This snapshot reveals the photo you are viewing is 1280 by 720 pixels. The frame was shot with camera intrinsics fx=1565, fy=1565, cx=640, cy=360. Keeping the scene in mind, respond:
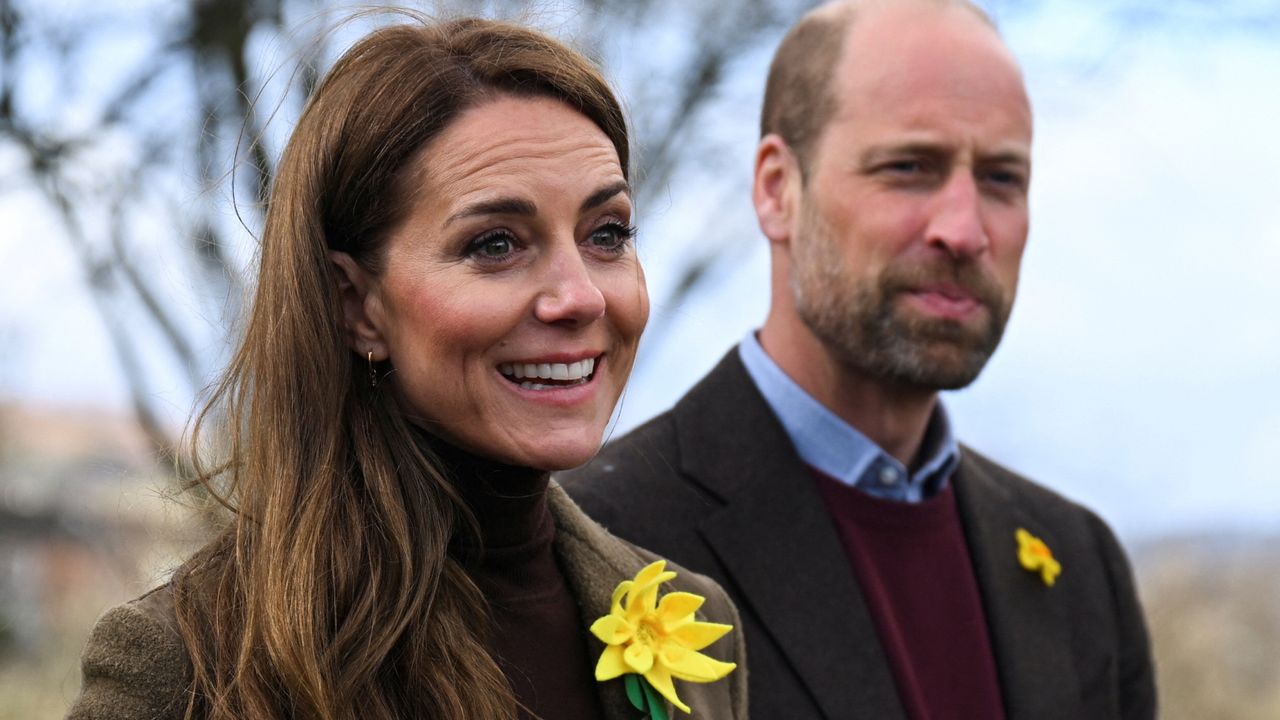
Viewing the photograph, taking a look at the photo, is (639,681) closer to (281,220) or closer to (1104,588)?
(281,220)

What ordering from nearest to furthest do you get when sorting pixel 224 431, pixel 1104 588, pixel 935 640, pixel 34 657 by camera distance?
pixel 224 431, pixel 935 640, pixel 1104 588, pixel 34 657

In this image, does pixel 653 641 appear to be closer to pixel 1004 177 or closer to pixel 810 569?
pixel 810 569

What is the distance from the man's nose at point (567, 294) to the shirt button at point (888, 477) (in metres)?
1.31

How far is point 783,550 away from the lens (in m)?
3.21

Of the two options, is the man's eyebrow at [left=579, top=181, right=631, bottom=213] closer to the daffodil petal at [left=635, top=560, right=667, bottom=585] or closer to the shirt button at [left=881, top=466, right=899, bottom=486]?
the daffodil petal at [left=635, top=560, right=667, bottom=585]

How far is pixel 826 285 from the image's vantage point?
3.42 metres

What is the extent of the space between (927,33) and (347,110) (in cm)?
167

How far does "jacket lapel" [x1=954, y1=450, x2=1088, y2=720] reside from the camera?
11.0 feet

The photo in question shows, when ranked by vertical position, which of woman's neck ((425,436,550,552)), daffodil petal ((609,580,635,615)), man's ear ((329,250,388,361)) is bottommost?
daffodil petal ((609,580,635,615))

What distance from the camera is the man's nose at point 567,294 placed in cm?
223

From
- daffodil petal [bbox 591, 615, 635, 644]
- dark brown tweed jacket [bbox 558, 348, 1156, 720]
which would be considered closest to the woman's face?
daffodil petal [bbox 591, 615, 635, 644]

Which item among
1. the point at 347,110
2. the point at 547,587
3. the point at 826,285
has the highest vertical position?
the point at 347,110

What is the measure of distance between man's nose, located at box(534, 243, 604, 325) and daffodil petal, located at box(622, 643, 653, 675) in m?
0.52

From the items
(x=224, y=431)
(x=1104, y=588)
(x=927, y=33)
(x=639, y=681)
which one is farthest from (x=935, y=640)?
(x=224, y=431)
